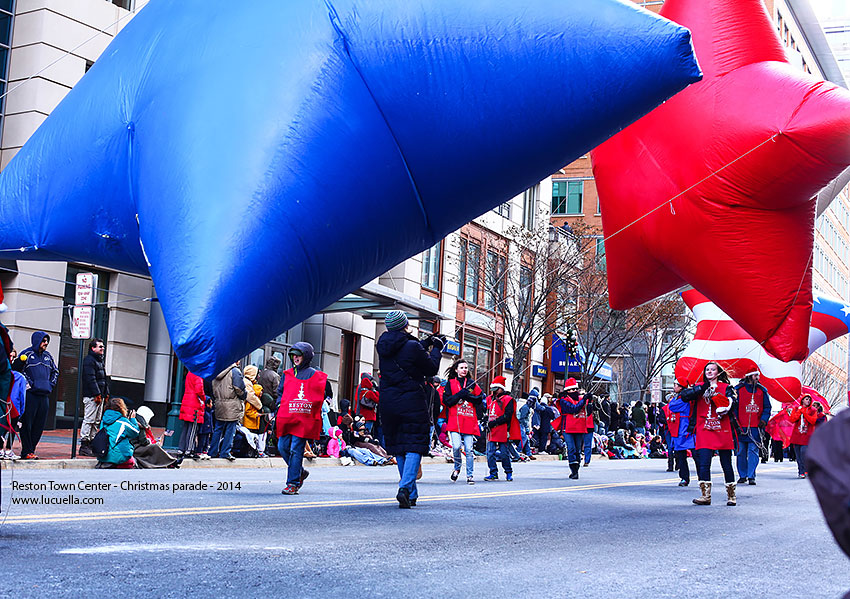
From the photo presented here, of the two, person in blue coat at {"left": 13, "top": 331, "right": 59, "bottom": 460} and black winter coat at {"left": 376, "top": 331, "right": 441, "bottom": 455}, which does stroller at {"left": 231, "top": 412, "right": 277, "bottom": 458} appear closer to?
person in blue coat at {"left": 13, "top": 331, "right": 59, "bottom": 460}

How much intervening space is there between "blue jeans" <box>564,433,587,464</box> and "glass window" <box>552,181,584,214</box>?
37.3 metres

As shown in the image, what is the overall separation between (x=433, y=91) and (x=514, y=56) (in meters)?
0.54

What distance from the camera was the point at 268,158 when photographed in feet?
19.9

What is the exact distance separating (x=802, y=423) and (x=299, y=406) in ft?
45.4

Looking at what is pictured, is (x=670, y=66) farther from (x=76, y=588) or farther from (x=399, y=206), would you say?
(x=76, y=588)

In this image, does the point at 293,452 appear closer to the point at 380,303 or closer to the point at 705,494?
the point at 705,494

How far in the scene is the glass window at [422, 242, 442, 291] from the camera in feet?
112

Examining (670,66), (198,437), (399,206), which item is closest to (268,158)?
(399,206)

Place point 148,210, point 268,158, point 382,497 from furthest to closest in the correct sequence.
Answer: point 382,497, point 148,210, point 268,158

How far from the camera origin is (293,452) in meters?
11.4

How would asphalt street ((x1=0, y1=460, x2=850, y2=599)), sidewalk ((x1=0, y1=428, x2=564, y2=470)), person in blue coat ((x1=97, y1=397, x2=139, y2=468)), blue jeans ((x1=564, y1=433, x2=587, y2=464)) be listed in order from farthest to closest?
blue jeans ((x1=564, y1=433, x2=587, y2=464)) → person in blue coat ((x1=97, y1=397, x2=139, y2=468)) → sidewalk ((x1=0, y1=428, x2=564, y2=470)) → asphalt street ((x1=0, y1=460, x2=850, y2=599))

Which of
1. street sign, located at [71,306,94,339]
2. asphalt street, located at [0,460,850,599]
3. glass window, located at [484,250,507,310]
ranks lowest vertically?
asphalt street, located at [0,460,850,599]


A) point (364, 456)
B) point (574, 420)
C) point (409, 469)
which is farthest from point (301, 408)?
point (364, 456)

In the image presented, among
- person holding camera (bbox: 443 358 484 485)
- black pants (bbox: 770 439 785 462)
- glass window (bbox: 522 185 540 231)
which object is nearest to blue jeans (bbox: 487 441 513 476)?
person holding camera (bbox: 443 358 484 485)
